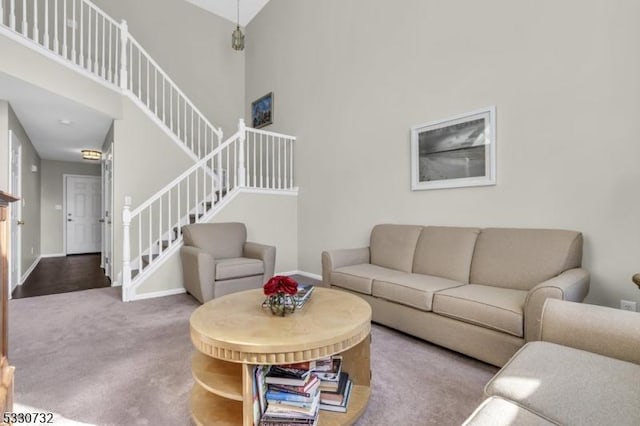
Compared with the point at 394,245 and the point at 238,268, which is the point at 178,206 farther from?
the point at 394,245

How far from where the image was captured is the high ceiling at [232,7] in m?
5.98

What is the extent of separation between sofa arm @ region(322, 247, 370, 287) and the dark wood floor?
320 centimetres

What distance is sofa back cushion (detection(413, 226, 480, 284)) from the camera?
9.03 feet

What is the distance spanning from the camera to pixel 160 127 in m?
4.77

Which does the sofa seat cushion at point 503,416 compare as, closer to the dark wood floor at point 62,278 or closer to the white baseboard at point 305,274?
the white baseboard at point 305,274

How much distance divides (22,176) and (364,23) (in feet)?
17.6

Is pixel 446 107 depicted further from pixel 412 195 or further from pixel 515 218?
pixel 515 218

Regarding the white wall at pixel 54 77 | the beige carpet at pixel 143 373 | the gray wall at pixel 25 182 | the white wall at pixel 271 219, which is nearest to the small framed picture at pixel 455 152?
the beige carpet at pixel 143 373

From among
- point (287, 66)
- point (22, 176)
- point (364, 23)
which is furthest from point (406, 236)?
point (22, 176)

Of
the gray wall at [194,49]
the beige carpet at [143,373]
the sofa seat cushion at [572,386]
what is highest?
the gray wall at [194,49]

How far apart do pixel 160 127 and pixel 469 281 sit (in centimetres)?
459

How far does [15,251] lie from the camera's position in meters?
4.39

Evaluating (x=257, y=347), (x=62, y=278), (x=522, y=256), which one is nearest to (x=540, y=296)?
(x=522, y=256)

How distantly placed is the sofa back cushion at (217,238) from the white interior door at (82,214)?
5.93m
